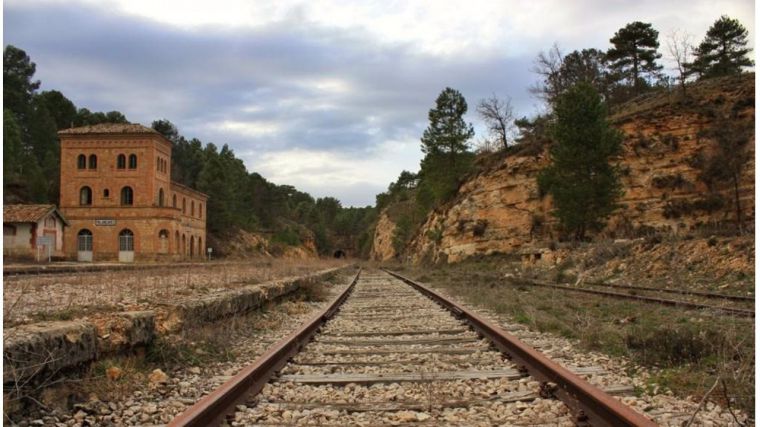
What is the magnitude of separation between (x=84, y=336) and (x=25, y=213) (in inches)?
1831

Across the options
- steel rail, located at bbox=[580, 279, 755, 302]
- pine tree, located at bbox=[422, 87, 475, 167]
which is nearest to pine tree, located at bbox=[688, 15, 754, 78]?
pine tree, located at bbox=[422, 87, 475, 167]

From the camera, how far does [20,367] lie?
13.7 ft

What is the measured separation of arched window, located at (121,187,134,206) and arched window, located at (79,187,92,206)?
126 inches

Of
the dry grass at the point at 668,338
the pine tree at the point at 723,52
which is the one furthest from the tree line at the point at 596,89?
the dry grass at the point at 668,338

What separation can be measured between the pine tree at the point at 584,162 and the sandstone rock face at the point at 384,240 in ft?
191

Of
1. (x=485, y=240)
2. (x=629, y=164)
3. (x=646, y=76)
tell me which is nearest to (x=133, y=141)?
(x=485, y=240)

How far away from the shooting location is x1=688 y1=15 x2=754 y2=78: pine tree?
171 ft

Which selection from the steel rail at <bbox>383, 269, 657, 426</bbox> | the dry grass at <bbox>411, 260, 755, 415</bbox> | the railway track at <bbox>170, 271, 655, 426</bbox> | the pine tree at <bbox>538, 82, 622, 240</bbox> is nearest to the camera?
the steel rail at <bbox>383, 269, 657, 426</bbox>

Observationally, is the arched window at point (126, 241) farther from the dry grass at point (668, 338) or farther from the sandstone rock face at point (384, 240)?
the dry grass at point (668, 338)

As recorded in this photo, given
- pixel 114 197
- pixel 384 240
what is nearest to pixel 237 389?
pixel 114 197

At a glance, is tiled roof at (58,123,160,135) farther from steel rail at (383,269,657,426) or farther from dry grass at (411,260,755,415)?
steel rail at (383,269,657,426)

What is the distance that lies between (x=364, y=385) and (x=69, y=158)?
205 feet

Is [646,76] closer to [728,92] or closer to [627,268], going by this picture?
[728,92]

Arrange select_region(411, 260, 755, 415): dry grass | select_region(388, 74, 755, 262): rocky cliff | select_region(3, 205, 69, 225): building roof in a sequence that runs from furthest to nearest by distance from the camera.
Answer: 1. select_region(3, 205, 69, 225): building roof
2. select_region(388, 74, 755, 262): rocky cliff
3. select_region(411, 260, 755, 415): dry grass
